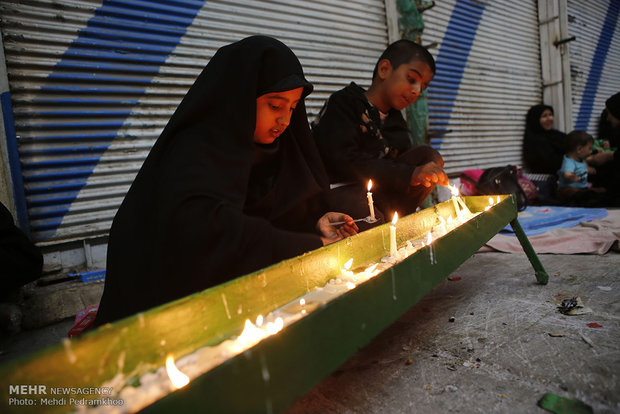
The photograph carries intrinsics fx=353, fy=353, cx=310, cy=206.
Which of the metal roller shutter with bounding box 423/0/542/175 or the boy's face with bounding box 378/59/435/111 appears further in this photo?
the metal roller shutter with bounding box 423/0/542/175

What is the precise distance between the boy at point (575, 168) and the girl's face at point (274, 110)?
19.4 feet

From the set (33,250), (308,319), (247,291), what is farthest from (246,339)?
(33,250)

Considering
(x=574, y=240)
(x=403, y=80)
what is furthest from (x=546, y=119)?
(x=403, y=80)

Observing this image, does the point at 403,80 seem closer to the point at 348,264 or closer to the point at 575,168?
the point at 348,264

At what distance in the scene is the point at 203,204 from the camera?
5.00 ft

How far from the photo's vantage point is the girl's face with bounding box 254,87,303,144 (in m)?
1.90

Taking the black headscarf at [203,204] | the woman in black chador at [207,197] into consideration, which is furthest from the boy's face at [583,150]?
the black headscarf at [203,204]

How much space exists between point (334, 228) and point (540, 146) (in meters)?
7.02

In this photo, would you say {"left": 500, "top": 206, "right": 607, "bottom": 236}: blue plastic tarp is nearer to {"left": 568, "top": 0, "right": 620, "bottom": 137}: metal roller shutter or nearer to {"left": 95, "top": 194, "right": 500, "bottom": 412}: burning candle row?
{"left": 95, "top": 194, "right": 500, "bottom": 412}: burning candle row

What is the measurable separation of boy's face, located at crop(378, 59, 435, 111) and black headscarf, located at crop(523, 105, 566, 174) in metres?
5.34

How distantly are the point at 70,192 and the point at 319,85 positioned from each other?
3050 mm

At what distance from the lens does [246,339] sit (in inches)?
41.7

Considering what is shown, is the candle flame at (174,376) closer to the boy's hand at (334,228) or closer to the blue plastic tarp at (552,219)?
the boy's hand at (334,228)

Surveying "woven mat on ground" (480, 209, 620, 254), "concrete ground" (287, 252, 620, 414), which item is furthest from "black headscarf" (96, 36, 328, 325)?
"woven mat on ground" (480, 209, 620, 254)
